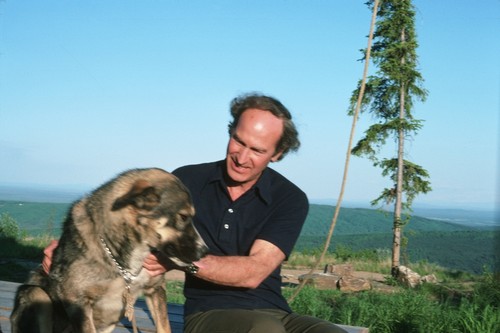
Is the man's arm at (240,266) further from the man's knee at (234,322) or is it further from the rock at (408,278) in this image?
the rock at (408,278)

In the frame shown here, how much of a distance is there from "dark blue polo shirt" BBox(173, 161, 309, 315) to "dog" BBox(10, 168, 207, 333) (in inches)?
11.0

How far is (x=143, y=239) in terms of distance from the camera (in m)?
3.17

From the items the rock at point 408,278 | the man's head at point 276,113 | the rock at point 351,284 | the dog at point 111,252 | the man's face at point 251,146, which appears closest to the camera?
the dog at point 111,252

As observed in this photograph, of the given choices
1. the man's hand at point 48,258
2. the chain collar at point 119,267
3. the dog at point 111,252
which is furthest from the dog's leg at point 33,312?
the chain collar at point 119,267

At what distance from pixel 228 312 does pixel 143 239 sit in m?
0.63

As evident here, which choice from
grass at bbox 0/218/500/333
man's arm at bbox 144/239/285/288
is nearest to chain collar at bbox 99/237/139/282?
man's arm at bbox 144/239/285/288

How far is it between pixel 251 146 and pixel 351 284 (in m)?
9.09

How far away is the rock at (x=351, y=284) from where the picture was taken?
11.7 metres

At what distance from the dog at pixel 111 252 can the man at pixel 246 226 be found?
0.13 meters

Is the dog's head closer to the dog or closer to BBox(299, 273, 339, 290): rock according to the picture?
the dog

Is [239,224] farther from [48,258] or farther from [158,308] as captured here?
[48,258]

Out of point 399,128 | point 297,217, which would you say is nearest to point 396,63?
point 399,128

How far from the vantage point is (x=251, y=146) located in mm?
3441

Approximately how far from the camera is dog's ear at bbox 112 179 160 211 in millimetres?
3115
